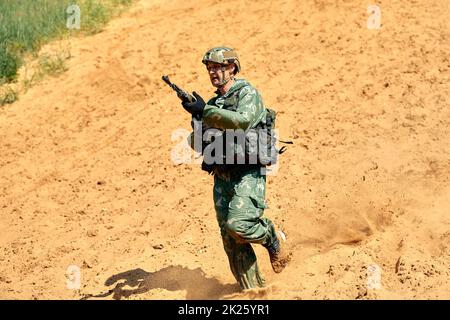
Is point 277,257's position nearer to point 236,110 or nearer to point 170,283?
point 170,283

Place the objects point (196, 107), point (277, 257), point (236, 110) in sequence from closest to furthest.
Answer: point (236, 110) < point (196, 107) < point (277, 257)

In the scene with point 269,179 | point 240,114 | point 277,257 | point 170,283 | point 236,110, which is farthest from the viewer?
point 269,179

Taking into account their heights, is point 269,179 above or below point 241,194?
below

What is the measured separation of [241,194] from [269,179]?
2.60m

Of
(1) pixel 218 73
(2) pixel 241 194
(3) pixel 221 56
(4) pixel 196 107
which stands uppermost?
(3) pixel 221 56

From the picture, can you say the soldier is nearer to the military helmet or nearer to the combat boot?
the military helmet

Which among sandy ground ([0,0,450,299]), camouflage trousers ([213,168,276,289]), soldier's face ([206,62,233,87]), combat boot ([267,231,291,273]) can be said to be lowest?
sandy ground ([0,0,450,299])

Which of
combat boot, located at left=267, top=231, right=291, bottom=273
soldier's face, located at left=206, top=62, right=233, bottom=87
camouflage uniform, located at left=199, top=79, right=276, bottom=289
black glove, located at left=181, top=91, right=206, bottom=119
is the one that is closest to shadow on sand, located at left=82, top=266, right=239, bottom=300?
combat boot, located at left=267, top=231, right=291, bottom=273

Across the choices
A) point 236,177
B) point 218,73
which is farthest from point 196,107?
point 236,177

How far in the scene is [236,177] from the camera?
5.93 m

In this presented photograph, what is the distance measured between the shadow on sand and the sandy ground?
0.06 ft

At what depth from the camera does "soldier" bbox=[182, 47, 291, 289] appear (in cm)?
570
